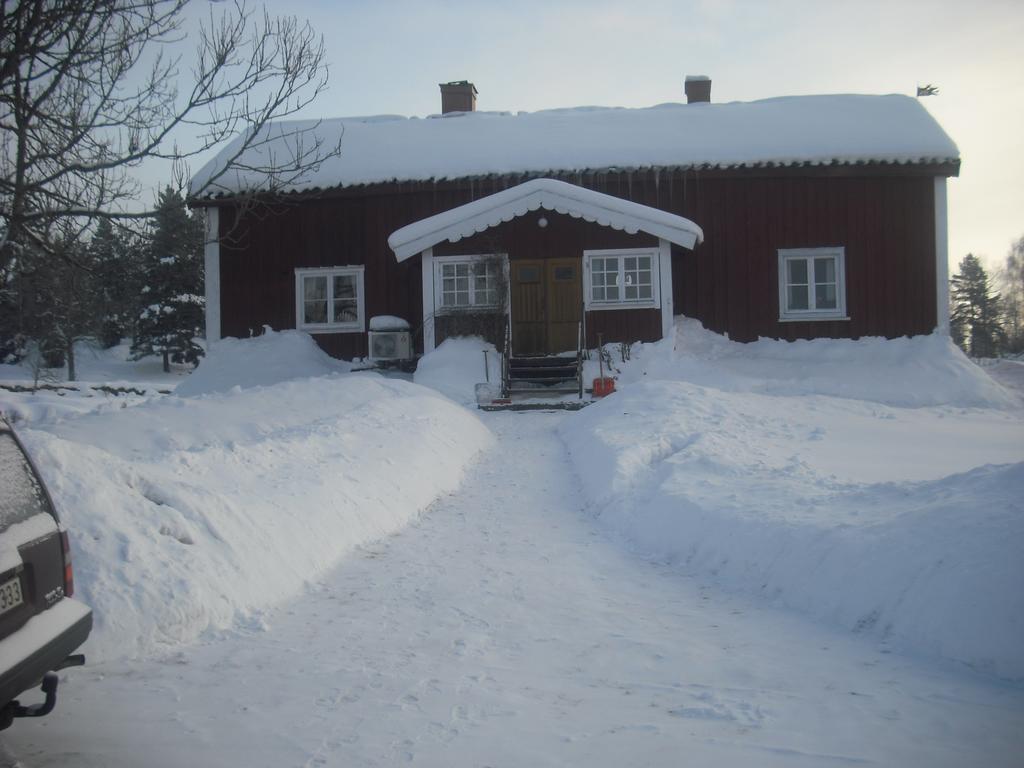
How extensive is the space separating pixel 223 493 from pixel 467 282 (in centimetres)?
1285

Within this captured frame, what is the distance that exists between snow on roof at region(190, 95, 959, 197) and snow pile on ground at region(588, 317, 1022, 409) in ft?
14.8

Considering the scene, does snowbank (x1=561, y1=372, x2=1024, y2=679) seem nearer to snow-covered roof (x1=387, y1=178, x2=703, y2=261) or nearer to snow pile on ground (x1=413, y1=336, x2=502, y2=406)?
snow pile on ground (x1=413, y1=336, x2=502, y2=406)

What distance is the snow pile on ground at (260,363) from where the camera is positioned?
795 inches

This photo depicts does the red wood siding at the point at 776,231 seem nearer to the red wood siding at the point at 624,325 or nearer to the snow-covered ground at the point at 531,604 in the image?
the red wood siding at the point at 624,325

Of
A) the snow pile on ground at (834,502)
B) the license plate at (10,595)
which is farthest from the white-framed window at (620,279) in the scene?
the license plate at (10,595)

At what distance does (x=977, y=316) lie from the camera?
60656mm

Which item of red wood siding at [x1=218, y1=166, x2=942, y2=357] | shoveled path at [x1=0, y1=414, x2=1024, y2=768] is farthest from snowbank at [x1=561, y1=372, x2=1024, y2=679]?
red wood siding at [x1=218, y1=166, x2=942, y2=357]

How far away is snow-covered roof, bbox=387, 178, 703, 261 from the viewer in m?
17.9

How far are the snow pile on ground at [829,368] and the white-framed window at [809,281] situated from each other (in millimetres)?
976

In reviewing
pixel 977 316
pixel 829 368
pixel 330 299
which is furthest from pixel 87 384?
pixel 977 316

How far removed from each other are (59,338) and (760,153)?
115 feet

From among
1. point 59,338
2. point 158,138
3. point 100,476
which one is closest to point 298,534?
point 100,476

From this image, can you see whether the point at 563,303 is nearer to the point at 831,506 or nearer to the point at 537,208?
the point at 537,208

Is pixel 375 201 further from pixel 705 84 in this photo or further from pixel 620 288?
pixel 705 84
